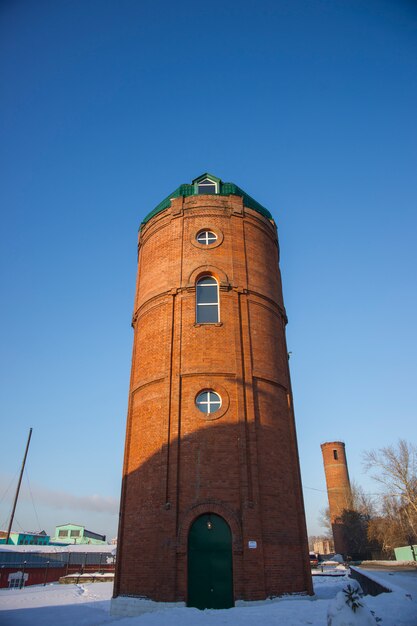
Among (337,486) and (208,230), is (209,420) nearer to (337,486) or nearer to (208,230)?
(208,230)

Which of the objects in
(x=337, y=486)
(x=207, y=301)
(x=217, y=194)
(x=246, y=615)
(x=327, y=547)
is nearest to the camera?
(x=246, y=615)

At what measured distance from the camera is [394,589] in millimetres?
10859

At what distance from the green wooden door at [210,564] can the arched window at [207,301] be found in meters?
6.20

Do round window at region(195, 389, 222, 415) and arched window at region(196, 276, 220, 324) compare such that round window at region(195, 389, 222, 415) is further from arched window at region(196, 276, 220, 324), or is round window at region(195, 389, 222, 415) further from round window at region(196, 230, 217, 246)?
round window at region(196, 230, 217, 246)

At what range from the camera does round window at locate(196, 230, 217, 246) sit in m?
16.3

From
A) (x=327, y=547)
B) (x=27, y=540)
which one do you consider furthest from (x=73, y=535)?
(x=327, y=547)

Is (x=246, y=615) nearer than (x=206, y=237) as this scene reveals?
Yes

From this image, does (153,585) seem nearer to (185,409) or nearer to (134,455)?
(134,455)

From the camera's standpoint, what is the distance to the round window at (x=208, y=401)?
13180 millimetres

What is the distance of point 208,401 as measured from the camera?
43.6 ft

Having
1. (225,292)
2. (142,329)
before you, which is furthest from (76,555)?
(225,292)

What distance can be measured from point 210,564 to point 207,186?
13.5m

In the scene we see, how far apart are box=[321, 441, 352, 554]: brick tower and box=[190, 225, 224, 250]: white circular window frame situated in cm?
4553

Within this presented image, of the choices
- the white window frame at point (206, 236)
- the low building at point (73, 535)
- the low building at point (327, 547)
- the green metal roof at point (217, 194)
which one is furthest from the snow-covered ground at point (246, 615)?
the low building at point (327, 547)
